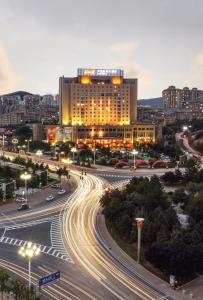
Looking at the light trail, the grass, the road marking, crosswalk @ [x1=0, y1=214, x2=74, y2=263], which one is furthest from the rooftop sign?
the road marking

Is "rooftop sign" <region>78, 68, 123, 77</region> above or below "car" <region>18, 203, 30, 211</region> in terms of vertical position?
above

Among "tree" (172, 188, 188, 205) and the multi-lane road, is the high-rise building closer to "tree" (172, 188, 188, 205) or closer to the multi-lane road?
the multi-lane road

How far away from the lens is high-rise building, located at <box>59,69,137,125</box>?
529 feet

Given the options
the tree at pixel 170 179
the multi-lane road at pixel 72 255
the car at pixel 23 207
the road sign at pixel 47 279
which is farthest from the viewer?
the tree at pixel 170 179

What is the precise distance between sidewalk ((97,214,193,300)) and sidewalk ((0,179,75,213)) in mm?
15110

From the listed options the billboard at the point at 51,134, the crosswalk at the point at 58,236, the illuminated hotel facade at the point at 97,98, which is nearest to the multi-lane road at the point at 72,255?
the crosswalk at the point at 58,236

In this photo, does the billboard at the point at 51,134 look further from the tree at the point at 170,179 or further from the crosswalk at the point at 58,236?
the crosswalk at the point at 58,236

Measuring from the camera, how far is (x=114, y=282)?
109 feet

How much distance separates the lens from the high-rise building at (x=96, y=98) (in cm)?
16112

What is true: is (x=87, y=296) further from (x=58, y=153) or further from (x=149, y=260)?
(x=58, y=153)

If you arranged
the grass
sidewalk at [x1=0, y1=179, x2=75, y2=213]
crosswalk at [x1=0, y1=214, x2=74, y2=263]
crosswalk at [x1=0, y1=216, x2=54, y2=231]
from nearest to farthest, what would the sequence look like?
1. the grass
2. crosswalk at [x1=0, y1=214, x2=74, y2=263]
3. crosswalk at [x1=0, y1=216, x2=54, y2=231]
4. sidewalk at [x1=0, y1=179, x2=75, y2=213]

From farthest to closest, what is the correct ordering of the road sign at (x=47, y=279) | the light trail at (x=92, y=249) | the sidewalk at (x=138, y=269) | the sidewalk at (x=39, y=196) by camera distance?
1. the sidewalk at (x=39, y=196)
2. the light trail at (x=92, y=249)
3. the sidewalk at (x=138, y=269)
4. the road sign at (x=47, y=279)

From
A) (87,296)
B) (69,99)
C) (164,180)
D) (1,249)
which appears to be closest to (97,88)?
(69,99)

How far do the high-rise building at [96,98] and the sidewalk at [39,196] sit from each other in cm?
8573
